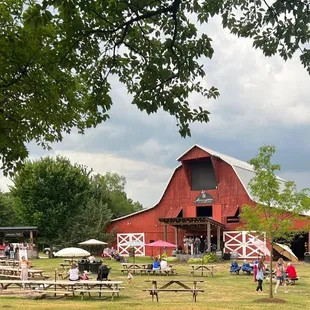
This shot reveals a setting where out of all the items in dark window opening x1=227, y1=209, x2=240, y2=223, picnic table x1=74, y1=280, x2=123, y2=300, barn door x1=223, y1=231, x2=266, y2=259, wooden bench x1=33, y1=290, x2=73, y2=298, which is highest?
dark window opening x1=227, y1=209, x2=240, y2=223

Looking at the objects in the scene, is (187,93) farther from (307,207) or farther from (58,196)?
(58,196)

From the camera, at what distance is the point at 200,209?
43.9 meters

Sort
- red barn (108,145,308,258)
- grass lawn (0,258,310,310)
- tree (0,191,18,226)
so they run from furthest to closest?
tree (0,191,18,226) < red barn (108,145,308,258) < grass lawn (0,258,310,310)

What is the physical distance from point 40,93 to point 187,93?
2.24 m

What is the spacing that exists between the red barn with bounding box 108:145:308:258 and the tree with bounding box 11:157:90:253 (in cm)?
481

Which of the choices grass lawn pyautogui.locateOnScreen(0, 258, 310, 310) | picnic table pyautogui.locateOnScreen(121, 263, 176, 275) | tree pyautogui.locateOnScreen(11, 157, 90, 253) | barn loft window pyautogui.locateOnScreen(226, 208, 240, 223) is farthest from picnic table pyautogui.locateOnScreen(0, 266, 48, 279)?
barn loft window pyautogui.locateOnScreen(226, 208, 240, 223)

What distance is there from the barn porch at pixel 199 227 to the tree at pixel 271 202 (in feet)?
69.8

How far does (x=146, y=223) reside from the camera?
45125mm

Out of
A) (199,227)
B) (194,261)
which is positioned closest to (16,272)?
(194,261)

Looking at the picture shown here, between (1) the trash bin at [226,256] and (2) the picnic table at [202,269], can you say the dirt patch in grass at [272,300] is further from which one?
(1) the trash bin at [226,256]

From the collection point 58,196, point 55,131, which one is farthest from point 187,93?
point 58,196

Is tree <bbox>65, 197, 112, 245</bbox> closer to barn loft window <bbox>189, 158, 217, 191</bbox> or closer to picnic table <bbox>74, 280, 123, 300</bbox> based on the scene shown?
barn loft window <bbox>189, 158, 217, 191</bbox>

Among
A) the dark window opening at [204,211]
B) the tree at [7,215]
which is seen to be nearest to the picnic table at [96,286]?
the dark window opening at [204,211]

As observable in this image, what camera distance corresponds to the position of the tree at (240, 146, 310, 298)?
1659 cm
